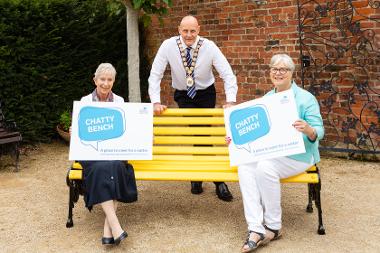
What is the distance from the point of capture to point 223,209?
439 centimetres

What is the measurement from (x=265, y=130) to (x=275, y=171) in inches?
12.7

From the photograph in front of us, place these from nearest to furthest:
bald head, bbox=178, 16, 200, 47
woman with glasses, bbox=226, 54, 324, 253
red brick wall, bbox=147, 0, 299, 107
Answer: woman with glasses, bbox=226, 54, 324, 253 → bald head, bbox=178, 16, 200, 47 → red brick wall, bbox=147, 0, 299, 107

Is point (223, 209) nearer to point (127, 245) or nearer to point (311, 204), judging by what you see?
point (311, 204)

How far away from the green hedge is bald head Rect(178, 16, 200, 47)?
3.24 meters

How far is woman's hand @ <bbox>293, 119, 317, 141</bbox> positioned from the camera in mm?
3471

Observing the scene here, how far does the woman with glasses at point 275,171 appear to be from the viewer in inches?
138

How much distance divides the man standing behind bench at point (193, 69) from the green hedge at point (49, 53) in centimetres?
302

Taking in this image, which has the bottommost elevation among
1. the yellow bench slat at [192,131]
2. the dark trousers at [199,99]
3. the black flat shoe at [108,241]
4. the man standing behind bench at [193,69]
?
the black flat shoe at [108,241]

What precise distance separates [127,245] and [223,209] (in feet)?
3.67

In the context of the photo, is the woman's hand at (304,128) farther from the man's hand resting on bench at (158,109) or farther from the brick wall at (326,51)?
the brick wall at (326,51)

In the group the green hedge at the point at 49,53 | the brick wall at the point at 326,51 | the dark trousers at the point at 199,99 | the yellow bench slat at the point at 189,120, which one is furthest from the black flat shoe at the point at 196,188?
the green hedge at the point at 49,53

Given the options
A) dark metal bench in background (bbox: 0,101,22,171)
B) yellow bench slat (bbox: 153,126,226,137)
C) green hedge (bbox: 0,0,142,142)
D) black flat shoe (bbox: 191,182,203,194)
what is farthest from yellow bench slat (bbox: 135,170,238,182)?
green hedge (bbox: 0,0,142,142)

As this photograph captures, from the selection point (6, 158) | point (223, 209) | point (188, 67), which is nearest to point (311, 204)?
point (223, 209)

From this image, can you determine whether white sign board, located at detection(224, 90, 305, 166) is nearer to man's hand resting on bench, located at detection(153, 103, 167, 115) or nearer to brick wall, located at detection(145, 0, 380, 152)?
man's hand resting on bench, located at detection(153, 103, 167, 115)
